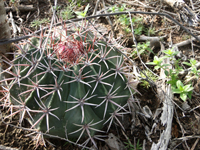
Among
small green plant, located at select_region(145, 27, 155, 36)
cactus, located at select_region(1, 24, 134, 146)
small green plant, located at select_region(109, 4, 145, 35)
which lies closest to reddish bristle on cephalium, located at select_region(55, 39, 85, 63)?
cactus, located at select_region(1, 24, 134, 146)

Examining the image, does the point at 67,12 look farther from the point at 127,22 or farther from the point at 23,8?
the point at 127,22

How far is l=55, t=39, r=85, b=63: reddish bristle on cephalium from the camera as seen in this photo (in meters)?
1.70

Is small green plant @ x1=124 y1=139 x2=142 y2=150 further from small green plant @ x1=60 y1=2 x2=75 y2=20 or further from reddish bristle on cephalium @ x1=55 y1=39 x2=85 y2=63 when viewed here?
small green plant @ x1=60 y1=2 x2=75 y2=20

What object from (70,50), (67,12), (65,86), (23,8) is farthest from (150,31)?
(23,8)

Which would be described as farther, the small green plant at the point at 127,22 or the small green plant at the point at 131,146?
the small green plant at the point at 127,22

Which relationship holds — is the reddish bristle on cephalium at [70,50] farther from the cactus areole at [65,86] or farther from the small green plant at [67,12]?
the small green plant at [67,12]

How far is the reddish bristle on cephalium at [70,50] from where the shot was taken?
1702mm

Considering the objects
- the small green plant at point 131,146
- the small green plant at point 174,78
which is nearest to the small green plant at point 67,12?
the small green plant at point 174,78

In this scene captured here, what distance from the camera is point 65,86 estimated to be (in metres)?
1.63

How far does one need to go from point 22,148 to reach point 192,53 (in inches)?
105

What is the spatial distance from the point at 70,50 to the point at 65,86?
326 mm

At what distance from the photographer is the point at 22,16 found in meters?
3.38

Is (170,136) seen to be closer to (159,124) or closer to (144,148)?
(159,124)

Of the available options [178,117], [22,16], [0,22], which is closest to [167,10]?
[178,117]
